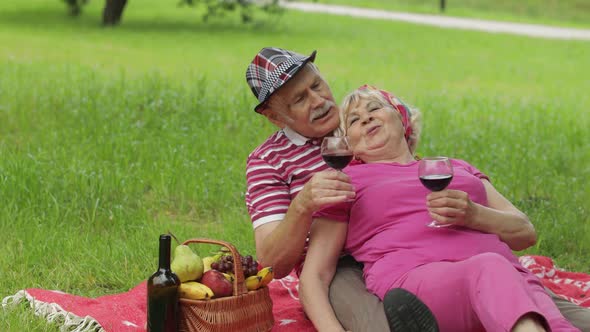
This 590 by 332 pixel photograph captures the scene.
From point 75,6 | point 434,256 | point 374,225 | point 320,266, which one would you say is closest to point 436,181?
point 434,256

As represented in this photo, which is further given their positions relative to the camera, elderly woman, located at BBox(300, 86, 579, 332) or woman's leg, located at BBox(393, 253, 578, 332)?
elderly woman, located at BBox(300, 86, 579, 332)

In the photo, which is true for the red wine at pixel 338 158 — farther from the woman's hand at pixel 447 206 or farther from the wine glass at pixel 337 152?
the woman's hand at pixel 447 206

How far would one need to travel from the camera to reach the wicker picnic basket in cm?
405

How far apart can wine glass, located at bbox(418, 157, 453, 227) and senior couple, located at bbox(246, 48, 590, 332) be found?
0.25 feet

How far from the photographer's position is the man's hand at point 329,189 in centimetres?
386

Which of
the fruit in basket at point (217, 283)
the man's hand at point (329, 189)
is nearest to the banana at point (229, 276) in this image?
the fruit in basket at point (217, 283)

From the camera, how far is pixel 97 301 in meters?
4.91

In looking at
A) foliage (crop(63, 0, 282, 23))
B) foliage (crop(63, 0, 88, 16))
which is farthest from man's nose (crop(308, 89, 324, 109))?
foliage (crop(63, 0, 88, 16))

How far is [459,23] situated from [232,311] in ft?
77.5

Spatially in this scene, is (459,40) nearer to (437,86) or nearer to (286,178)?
(437,86)

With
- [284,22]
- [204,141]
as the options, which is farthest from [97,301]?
[284,22]

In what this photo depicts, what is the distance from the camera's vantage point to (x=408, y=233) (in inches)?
160

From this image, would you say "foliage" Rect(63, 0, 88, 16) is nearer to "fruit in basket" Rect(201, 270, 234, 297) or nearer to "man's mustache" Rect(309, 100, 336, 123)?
"man's mustache" Rect(309, 100, 336, 123)

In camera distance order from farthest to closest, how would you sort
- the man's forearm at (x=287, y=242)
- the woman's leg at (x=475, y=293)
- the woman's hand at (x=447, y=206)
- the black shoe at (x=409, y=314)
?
the man's forearm at (x=287, y=242) < the woman's hand at (x=447, y=206) < the black shoe at (x=409, y=314) < the woman's leg at (x=475, y=293)
